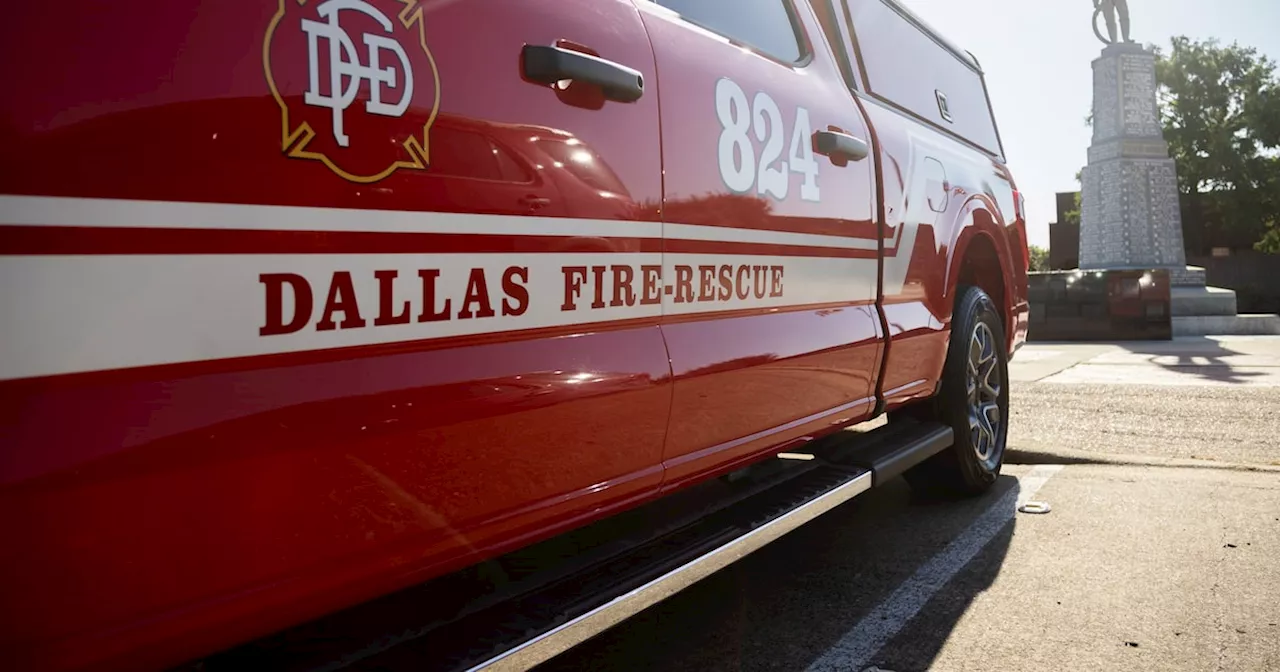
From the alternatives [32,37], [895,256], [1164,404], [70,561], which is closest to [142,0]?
[32,37]

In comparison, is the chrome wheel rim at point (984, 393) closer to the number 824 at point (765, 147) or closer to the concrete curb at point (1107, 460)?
the concrete curb at point (1107, 460)

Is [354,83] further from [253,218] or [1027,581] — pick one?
[1027,581]

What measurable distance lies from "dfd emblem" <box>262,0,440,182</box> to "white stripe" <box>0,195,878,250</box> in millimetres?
73

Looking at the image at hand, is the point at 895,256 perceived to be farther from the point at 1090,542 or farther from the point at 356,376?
the point at 356,376

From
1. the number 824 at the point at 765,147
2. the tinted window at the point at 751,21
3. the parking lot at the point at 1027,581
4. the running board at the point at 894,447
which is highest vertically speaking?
the tinted window at the point at 751,21

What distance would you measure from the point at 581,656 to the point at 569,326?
45.1 inches

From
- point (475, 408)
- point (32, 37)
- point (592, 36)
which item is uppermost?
point (592, 36)

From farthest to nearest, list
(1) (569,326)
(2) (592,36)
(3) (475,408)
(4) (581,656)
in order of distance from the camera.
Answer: (4) (581,656)
(2) (592,36)
(1) (569,326)
(3) (475,408)

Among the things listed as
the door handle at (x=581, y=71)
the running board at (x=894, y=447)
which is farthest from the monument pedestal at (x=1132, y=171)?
the door handle at (x=581, y=71)

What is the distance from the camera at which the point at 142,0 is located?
1.15m

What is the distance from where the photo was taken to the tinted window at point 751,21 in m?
2.42

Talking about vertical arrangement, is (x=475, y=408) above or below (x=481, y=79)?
below

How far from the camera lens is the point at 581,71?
182cm

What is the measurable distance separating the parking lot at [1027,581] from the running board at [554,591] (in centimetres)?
38
